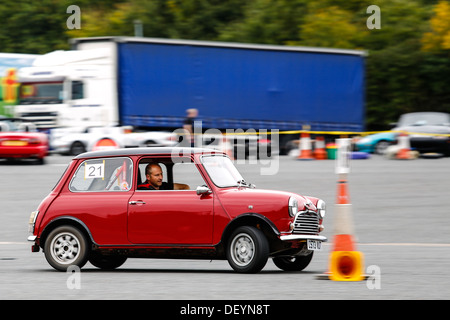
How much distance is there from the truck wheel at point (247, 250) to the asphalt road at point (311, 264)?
0.17 meters

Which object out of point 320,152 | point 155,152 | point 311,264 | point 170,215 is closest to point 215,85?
point 320,152

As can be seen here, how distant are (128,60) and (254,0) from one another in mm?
21273

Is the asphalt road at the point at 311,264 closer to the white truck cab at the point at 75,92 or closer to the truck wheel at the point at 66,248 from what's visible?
the truck wheel at the point at 66,248

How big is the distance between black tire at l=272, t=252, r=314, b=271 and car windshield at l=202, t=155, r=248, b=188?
3.39 feet

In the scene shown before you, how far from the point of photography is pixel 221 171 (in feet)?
33.7

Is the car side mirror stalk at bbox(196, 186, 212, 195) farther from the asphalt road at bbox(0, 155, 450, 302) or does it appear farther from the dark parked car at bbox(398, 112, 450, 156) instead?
the dark parked car at bbox(398, 112, 450, 156)

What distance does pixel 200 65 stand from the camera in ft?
106

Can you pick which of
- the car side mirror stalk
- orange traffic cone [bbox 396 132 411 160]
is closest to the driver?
the car side mirror stalk

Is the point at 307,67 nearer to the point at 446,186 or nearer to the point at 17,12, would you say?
the point at 446,186

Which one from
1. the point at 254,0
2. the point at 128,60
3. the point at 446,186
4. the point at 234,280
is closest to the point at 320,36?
the point at 254,0

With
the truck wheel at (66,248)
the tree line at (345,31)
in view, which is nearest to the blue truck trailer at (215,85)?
the tree line at (345,31)

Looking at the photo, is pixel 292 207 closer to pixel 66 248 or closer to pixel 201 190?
pixel 201 190

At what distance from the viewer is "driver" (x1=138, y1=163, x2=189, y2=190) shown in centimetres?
1030

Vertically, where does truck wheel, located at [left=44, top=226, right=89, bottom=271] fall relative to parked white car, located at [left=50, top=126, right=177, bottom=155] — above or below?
below
